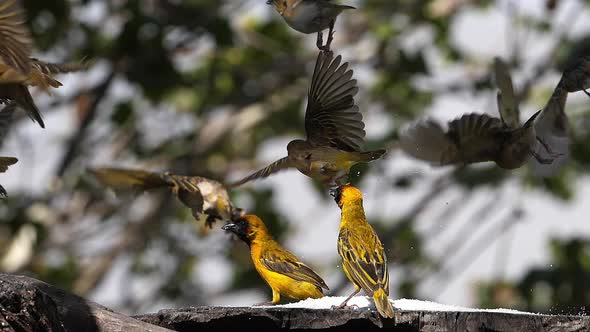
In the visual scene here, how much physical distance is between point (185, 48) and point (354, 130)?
22.9 ft

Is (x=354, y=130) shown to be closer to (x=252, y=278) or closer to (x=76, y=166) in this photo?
(x=76, y=166)

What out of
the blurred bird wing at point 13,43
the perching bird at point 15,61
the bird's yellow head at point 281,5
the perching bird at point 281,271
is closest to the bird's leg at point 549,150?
the perching bird at point 281,271

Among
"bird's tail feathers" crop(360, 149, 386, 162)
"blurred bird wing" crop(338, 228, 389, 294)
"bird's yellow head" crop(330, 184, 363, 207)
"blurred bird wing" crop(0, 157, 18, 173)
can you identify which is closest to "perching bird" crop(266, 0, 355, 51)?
"bird's tail feathers" crop(360, 149, 386, 162)

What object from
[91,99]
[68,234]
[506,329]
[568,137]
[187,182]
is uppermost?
[91,99]

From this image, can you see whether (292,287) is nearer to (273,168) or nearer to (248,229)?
(248,229)

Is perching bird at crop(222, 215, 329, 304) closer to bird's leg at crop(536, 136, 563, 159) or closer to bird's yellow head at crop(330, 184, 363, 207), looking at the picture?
bird's yellow head at crop(330, 184, 363, 207)

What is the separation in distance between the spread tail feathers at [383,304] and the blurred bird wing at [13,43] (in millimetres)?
1690

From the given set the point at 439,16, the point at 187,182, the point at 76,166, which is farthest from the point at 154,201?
the point at 187,182

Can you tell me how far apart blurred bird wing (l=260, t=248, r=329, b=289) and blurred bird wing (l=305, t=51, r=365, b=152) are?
76 cm

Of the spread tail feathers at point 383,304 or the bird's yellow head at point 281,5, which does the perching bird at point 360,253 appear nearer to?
the spread tail feathers at point 383,304

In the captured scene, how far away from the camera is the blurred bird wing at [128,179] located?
6438 millimetres

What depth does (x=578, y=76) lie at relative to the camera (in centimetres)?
549

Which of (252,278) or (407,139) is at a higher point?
(252,278)

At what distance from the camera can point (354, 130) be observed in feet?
17.4
